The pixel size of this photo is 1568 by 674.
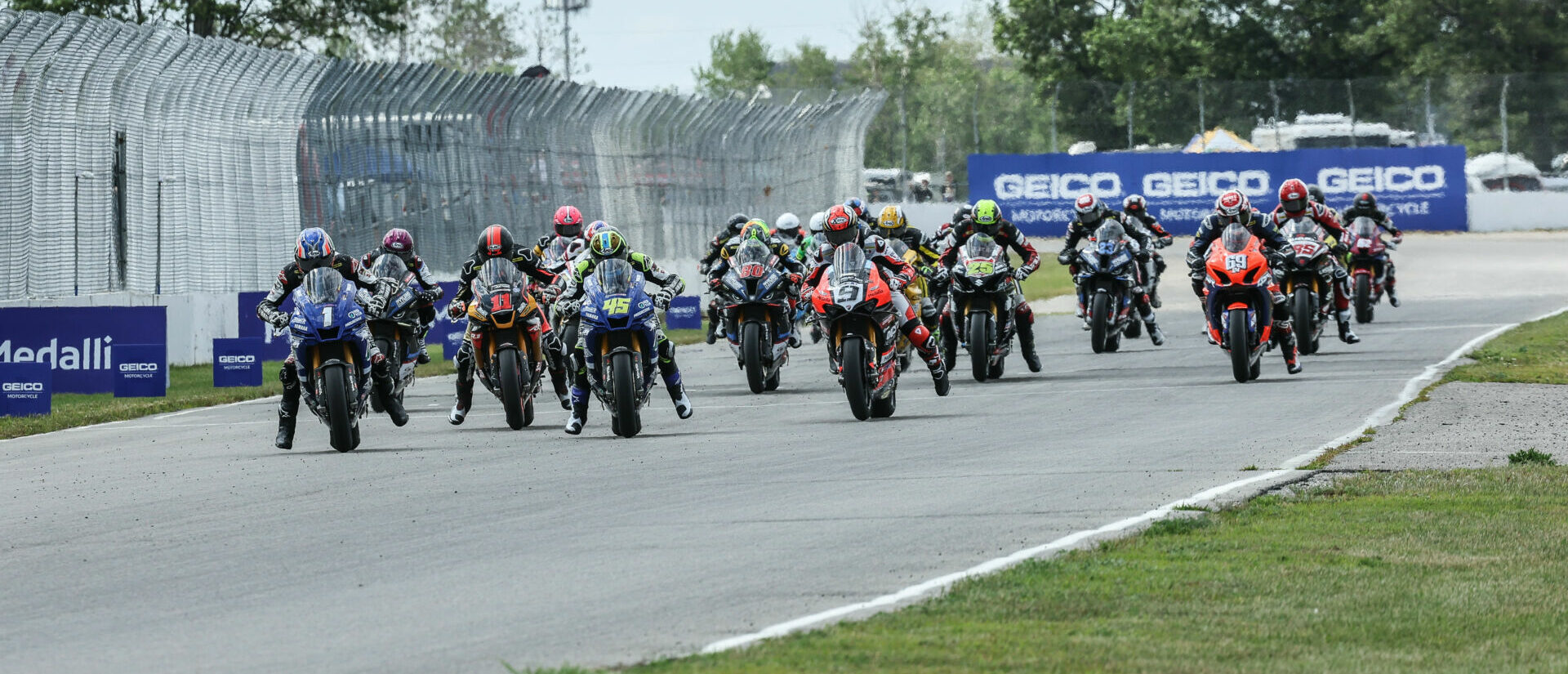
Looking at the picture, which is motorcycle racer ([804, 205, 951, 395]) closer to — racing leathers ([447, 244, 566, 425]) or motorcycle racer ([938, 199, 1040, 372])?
racing leathers ([447, 244, 566, 425])

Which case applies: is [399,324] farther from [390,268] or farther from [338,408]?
[338,408]

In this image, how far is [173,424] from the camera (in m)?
17.0

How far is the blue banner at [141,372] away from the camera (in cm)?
1983

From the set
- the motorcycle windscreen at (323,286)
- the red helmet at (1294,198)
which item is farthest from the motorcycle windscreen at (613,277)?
the red helmet at (1294,198)

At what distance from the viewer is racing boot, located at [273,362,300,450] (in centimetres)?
1409

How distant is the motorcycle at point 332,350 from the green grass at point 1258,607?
6316 millimetres

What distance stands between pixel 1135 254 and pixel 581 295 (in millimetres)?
8711

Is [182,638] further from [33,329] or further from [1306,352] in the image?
[1306,352]

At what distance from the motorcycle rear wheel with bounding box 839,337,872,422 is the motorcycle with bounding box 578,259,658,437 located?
136 cm

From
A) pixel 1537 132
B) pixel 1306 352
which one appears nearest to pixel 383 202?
pixel 1306 352

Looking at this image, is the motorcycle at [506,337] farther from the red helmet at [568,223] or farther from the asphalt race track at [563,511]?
the red helmet at [568,223]

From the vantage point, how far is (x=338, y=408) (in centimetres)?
1364

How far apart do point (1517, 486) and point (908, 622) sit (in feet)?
15.2

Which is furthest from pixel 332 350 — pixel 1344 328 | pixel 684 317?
pixel 684 317
